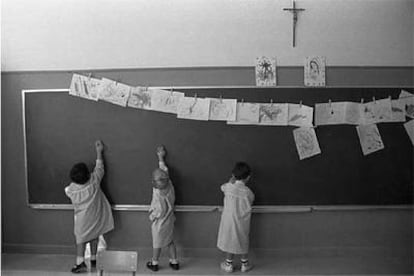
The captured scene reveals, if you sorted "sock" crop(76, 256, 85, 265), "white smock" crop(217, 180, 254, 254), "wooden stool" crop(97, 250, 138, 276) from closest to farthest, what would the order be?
"wooden stool" crop(97, 250, 138, 276)
"white smock" crop(217, 180, 254, 254)
"sock" crop(76, 256, 85, 265)

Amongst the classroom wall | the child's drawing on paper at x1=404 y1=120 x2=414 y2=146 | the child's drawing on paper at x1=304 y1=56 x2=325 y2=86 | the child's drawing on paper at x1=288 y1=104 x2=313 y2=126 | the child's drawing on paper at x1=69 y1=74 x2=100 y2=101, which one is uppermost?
the child's drawing on paper at x1=304 y1=56 x2=325 y2=86

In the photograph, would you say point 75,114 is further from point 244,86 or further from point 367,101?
point 367,101

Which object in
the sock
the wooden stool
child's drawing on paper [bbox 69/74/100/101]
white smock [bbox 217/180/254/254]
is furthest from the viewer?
child's drawing on paper [bbox 69/74/100/101]

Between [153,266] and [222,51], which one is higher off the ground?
[222,51]

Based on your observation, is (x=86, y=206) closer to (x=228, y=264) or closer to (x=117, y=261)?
(x=117, y=261)

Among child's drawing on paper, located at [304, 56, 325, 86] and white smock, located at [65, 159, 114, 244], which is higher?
child's drawing on paper, located at [304, 56, 325, 86]

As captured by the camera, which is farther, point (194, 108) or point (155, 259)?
point (194, 108)

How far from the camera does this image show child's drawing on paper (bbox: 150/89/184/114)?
3.53m

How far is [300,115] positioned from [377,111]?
70 centimetres

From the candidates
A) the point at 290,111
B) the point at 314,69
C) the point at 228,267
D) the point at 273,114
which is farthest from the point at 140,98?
the point at 228,267

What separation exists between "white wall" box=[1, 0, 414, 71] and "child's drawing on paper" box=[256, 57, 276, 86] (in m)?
0.06

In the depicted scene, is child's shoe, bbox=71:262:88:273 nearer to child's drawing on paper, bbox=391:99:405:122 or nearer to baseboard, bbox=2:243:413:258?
baseboard, bbox=2:243:413:258

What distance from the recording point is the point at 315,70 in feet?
11.5

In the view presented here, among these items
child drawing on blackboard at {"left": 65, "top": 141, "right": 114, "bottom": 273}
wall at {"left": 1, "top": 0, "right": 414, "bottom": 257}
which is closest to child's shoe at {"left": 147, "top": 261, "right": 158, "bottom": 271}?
wall at {"left": 1, "top": 0, "right": 414, "bottom": 257}
